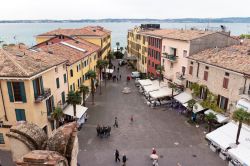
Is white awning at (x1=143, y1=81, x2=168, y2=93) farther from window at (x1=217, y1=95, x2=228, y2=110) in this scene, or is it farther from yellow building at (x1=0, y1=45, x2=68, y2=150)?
yellow building at (x1=0, y1=45, x2=68, y2=150)

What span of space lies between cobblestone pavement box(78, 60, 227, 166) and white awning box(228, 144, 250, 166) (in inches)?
93.6

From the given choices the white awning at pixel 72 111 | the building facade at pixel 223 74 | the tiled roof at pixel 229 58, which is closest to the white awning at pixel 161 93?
the building facade at pixel 223 74

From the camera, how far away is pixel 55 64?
2841 centimetres

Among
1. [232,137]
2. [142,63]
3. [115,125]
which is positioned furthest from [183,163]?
[142,63]

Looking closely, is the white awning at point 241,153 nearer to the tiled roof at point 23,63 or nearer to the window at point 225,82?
the window at point 225,82

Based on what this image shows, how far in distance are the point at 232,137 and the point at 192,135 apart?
5703 millimetres

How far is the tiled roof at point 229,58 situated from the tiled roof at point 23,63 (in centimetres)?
2122

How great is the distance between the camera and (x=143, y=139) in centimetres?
2920

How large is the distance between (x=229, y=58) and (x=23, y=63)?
2654 centimetres

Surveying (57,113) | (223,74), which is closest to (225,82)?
(223,74)

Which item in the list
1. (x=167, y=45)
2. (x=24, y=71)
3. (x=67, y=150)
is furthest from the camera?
(x=167, y=45)

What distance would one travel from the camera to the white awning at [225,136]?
80.7ft

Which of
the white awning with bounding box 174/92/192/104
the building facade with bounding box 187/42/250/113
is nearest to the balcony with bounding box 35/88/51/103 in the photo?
the white awning with bounding box 174/92/192/104

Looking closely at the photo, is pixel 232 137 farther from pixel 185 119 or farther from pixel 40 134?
pixel 40 134
